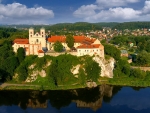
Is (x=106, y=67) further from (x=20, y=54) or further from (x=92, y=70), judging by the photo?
(x=20, y=54)

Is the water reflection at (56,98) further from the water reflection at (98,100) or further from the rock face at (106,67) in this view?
the rock face at (106,67)

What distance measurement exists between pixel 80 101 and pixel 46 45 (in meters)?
15.8

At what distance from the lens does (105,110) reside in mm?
29234

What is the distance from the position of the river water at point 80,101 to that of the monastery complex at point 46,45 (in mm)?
7251

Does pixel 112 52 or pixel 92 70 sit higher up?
pixel 112 52

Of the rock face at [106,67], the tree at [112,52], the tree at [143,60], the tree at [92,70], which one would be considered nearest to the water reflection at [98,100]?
the tree at [92,70]

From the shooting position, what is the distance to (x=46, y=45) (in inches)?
1719

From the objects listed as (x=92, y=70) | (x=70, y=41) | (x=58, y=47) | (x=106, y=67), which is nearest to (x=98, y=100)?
(x=92, y=70)

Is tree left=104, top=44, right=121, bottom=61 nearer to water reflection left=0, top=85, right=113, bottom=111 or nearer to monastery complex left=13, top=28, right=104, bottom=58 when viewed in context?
monastery complex left=13, top=28, right=104, bottom=58

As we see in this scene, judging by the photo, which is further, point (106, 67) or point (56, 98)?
point (106, 67)

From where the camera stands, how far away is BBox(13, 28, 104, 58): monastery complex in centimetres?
4000

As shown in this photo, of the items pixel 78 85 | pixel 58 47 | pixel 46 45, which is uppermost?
pixel 46 45

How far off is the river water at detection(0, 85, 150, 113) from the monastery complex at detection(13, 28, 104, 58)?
23.8 ft

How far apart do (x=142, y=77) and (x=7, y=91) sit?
24.8 m
